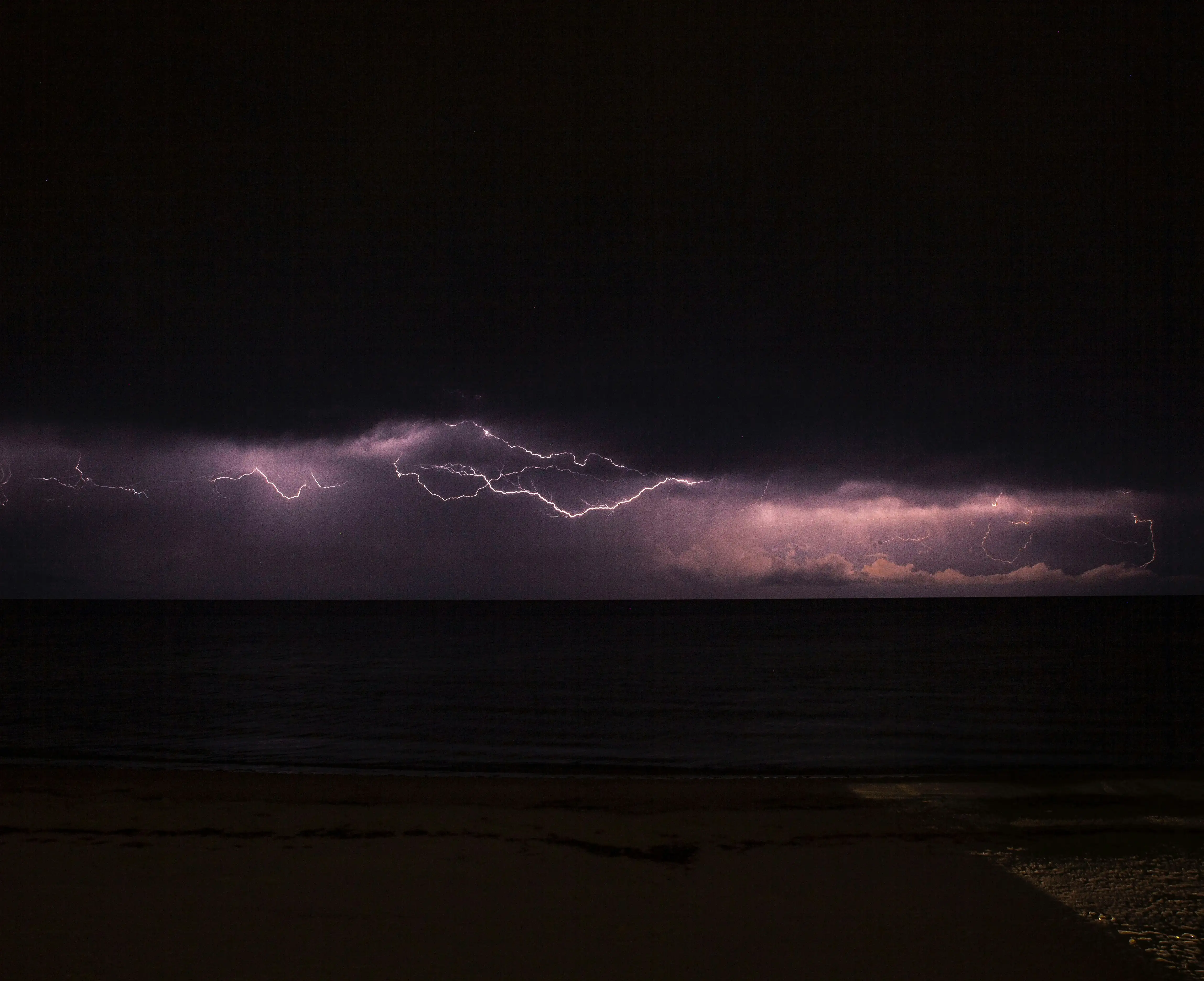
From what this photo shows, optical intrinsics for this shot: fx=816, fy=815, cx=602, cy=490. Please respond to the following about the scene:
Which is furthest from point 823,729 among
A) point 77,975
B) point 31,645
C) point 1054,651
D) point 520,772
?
point 31,645

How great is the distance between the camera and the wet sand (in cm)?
453

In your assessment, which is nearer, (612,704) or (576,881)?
(576,881)

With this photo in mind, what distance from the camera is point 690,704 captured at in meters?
22.8

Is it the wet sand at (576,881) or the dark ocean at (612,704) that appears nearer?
the wet sand at (576,881)

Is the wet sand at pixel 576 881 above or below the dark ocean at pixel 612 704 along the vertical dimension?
above

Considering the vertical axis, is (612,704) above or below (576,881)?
below

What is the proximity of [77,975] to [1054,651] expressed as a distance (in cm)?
4943

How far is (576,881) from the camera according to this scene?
596 centimetres

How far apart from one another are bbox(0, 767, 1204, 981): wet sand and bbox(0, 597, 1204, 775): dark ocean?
14.6ft

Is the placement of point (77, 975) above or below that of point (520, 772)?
above

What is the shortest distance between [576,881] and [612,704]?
1733 centimetres

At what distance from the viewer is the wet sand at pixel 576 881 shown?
4527 mm

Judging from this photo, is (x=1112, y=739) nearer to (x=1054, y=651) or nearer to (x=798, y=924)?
(x=798, y=924)

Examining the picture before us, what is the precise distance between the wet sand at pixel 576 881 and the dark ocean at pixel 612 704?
4.46 metres
